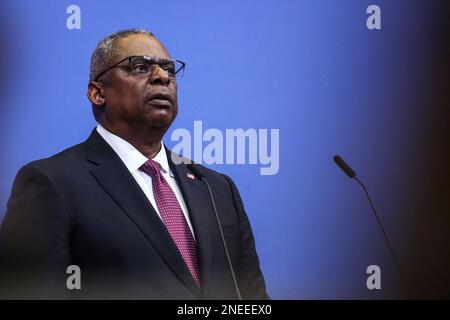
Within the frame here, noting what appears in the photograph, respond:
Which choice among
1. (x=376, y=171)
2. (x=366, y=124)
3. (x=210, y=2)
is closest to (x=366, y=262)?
(x=376, y=171)

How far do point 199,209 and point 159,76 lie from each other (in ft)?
1.67

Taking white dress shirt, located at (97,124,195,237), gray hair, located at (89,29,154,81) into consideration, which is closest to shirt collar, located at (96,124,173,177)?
white dress shirt, located at (97,124,195,237)

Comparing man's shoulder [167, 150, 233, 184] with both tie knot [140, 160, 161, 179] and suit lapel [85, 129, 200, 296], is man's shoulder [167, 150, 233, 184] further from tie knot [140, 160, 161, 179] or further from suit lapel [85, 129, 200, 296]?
suit lapel [85, 129, 200, 296]

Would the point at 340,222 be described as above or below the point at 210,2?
below

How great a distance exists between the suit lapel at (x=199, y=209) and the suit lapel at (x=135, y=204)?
0.25ft

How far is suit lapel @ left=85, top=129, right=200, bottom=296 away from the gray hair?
316 mm

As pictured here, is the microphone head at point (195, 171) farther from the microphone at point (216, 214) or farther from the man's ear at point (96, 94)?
the man's ear at point (96, 94)

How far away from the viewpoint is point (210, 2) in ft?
9.13

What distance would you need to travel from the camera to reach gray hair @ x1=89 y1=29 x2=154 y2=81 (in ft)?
8.54

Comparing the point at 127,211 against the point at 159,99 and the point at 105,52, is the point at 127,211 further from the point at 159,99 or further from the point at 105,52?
the point at 105,52

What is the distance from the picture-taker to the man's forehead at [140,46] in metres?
2.57

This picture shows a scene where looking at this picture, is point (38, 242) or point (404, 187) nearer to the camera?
point (38, 242)

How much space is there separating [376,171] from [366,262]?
360 millimetres
